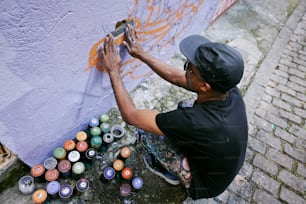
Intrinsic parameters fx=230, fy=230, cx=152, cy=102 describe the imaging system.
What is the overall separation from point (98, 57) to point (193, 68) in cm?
94

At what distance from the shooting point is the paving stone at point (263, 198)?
2455 mm

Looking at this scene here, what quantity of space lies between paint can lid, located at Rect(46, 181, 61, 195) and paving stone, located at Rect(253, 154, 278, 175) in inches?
86.2

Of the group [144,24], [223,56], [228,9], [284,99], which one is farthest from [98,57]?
[228,9]

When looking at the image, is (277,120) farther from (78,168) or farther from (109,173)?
(78,168)

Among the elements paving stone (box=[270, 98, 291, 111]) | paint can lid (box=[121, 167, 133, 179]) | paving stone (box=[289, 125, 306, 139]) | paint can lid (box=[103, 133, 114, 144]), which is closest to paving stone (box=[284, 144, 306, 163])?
paving stone (box=[289, 125, 306, 139])

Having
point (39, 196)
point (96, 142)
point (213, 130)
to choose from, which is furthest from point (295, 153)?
point (39, 196)

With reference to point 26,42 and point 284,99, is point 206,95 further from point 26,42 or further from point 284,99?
point 284,99

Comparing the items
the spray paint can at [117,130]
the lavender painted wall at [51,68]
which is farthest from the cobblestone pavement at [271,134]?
the lavender painted wall at [51,68]

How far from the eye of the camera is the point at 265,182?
2621mm

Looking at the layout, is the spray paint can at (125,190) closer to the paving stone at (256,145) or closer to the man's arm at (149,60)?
the man's arm at (149,60)

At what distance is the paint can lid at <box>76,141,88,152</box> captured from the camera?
7.08 ft

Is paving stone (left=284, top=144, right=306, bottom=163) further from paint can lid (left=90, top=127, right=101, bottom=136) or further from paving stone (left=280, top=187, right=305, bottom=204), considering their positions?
paint can lid (left=90, top=127, right=101, bottom=136)

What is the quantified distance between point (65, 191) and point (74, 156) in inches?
11.9

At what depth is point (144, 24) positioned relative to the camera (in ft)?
8.34
